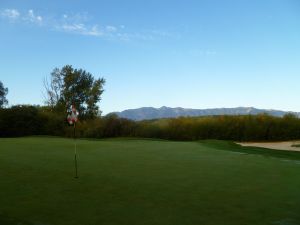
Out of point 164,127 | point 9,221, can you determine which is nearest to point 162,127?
point 164,127

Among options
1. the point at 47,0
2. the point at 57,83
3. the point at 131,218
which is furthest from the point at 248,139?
the point at 57,83

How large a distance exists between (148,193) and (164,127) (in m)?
15.0

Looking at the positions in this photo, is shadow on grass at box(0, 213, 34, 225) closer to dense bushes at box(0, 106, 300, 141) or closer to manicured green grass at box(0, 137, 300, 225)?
manicured green grass at box(0, 137, 300, 225)

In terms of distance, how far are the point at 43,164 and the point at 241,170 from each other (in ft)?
12.2

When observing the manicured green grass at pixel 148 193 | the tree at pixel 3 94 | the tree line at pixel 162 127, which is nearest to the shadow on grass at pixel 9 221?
the manicured green grass at pixel 148 193

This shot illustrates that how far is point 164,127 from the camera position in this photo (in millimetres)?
19750

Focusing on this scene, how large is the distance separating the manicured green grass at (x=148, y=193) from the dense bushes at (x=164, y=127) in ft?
33.9

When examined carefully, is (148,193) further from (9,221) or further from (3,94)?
(3,94)

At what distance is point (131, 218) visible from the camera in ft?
11.9

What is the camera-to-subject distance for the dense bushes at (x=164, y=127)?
687 inches

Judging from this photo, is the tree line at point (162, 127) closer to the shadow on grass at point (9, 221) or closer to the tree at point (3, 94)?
the shadow on grass at point (9, 221)

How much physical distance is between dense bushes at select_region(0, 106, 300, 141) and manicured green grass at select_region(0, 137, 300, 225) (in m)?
10.3

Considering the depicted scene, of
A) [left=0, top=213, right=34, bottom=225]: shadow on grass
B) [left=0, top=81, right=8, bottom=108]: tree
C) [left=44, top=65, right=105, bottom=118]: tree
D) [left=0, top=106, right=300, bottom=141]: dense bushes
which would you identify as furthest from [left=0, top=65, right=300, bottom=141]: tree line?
[left=0, top=81, right=8, bottom=108]: tree

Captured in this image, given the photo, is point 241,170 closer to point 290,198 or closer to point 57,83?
point 290,198
